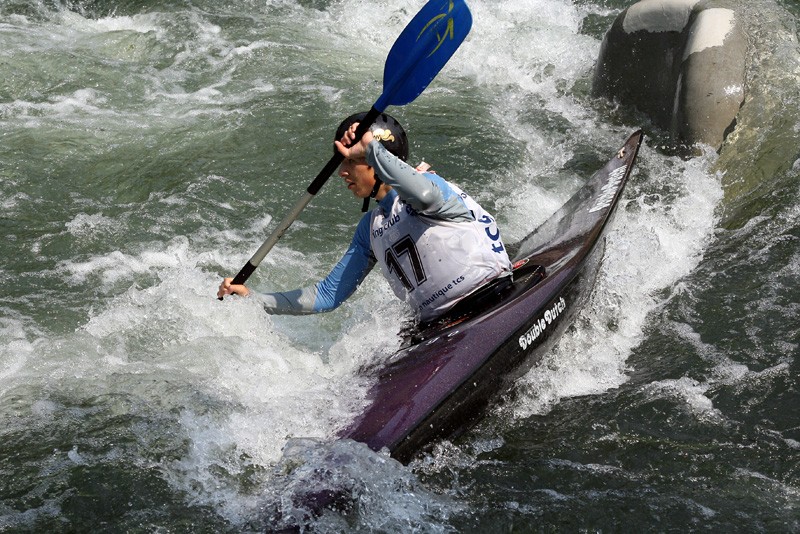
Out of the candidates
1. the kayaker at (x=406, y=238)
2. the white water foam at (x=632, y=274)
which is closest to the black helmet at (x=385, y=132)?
the kayaker at (x=406, y=238)

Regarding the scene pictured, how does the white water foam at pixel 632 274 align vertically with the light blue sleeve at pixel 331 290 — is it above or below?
above

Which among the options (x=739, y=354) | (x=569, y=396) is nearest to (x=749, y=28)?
(x=739, y=354)

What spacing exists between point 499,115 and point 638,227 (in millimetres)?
2348

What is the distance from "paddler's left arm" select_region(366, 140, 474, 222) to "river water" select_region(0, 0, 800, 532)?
78 centimetres

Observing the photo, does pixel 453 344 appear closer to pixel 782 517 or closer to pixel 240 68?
pixel 782 517

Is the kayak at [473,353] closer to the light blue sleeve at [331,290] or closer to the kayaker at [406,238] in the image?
the kayaker at [406,238]

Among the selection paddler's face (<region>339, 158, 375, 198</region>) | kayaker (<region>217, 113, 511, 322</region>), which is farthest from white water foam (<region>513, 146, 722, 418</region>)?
paddler's face (<region>339, 158, 375, 198</region>)

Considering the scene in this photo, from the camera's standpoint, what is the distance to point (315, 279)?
240 inches

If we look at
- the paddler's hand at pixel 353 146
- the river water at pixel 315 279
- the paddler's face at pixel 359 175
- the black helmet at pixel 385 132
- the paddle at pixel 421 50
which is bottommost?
the river water at pixel 315 279

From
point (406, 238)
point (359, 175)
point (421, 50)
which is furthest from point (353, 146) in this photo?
point (421, 50)

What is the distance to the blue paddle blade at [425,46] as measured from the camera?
4.30 m

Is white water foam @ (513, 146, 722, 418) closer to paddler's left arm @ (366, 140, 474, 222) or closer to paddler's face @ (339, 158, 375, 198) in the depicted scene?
paddler's left arm @ (366, 140, 474, 222)

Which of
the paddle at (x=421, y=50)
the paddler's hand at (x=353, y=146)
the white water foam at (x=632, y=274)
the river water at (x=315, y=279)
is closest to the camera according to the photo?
the river water at (x=315, y=279)

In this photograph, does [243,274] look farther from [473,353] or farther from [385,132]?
[473,353]
